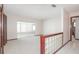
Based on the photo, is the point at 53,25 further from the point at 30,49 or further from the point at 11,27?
the point at 30,49

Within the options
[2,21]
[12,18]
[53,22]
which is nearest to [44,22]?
[53,22]

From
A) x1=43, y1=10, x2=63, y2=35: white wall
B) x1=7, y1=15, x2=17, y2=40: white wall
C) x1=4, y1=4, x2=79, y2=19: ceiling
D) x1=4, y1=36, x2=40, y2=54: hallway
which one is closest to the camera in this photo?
x1=4, y1=36, x2=40, y2=54: hallway

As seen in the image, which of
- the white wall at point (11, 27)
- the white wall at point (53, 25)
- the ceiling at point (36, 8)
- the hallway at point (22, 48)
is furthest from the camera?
the white wall at point (53, 25)

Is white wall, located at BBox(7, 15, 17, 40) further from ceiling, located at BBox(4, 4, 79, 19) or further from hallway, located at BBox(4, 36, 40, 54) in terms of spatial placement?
hallway, located at BBox(4, 36, 40, 54)

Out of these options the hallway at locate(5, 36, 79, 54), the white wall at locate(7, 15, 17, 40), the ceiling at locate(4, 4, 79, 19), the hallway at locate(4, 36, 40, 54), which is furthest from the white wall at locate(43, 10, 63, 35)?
the hallway at locate(4, 36, 40, 54)

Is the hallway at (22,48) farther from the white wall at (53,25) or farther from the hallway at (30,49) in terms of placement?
the white wall at (53,25)

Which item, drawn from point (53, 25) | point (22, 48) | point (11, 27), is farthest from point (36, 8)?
point (53, 25)

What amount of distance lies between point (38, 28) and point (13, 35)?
4.34 meters

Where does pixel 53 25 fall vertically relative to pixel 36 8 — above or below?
below

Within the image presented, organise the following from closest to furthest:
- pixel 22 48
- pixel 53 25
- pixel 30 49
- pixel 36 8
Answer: pixel 30 49 → pixel 22 48 → pixel 36 8 → pixel 53 25

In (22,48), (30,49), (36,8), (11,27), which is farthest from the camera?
(11,27)

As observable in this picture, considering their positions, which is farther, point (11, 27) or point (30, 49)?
point (11, 27)

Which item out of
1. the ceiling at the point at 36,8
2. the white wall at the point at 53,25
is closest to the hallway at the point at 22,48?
the ceiling at the point at 36,8

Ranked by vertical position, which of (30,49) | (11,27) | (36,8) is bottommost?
(30,49)
